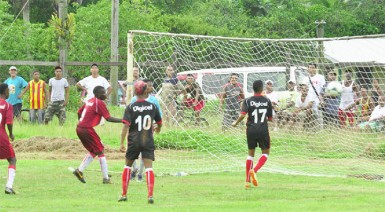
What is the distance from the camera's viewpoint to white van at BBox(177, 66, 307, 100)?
20.3m

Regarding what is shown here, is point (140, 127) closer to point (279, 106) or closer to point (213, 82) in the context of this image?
point (213, 82)

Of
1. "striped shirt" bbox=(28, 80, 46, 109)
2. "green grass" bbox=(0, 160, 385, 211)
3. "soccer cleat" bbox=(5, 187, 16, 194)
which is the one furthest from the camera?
"striped shirt" bbox=(28, 80, 46, 109)

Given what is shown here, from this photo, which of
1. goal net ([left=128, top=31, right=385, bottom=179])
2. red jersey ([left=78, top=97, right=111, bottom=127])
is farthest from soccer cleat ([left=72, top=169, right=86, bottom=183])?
goal net ([left=128, top=31, right=385, bottom=179])

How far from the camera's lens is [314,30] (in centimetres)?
5400

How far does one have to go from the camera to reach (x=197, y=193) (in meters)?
13.9

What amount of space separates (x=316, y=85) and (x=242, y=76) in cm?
556

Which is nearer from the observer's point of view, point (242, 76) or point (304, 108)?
point (304, 108)

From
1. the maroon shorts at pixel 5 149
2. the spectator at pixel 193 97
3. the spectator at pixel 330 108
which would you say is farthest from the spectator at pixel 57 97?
the maroon shorts at pixel 5 149

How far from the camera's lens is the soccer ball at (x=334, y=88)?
1840cm

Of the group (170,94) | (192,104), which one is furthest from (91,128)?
(192,104)

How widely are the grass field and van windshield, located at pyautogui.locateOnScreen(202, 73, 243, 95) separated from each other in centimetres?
99

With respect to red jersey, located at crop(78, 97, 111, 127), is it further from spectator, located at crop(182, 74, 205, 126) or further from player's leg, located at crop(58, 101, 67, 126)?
player's leg, located at crop(58, 101, 67, 126)

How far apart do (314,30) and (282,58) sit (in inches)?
1351

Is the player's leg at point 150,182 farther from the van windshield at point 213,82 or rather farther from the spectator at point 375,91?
the van windshield at point 213,82
